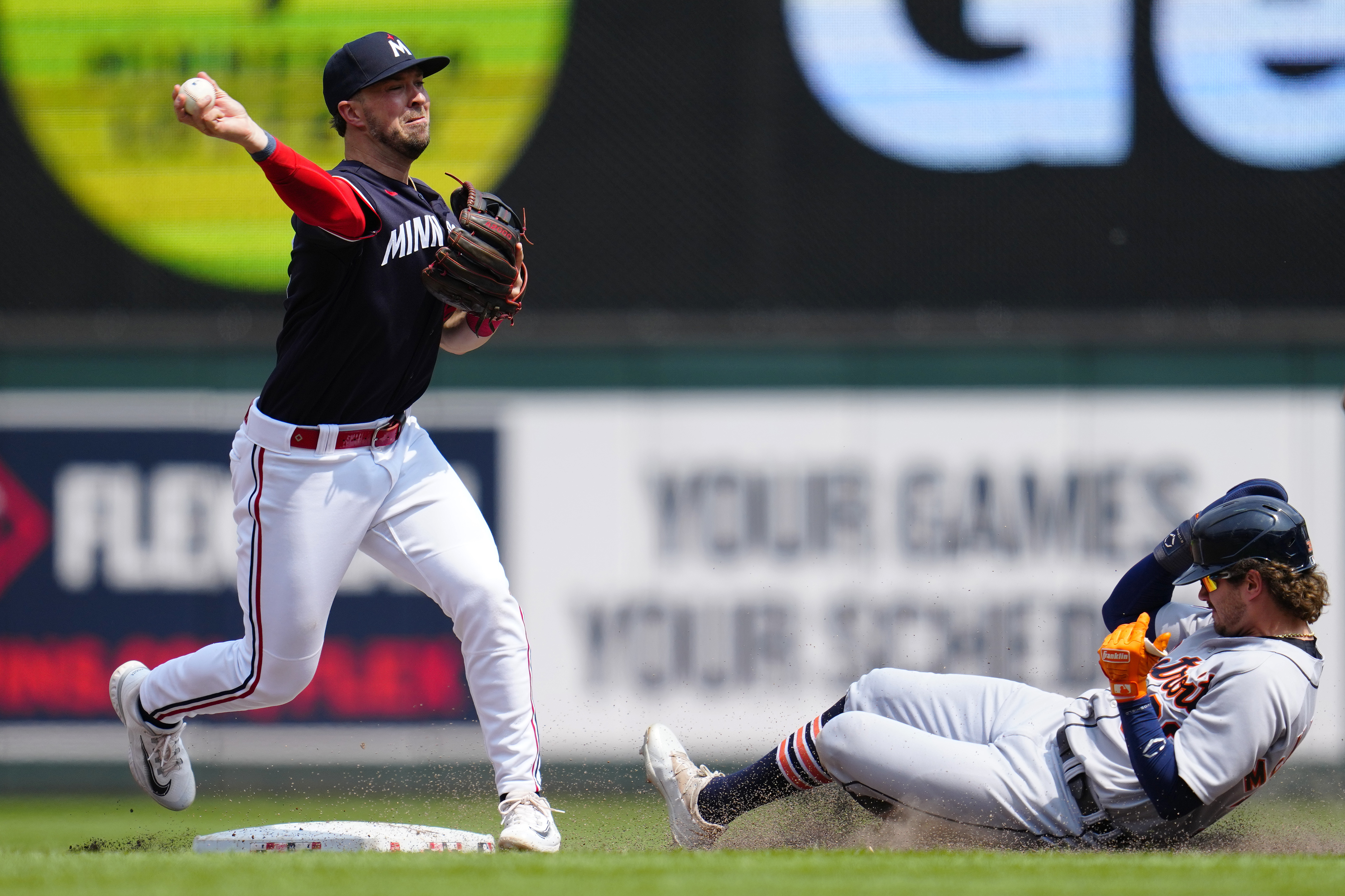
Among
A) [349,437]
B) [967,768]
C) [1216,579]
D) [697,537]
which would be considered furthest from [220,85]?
[1216,579]

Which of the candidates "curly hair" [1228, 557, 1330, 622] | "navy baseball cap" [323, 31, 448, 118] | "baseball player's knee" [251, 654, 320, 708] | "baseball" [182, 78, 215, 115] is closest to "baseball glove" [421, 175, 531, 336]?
"navy baseball cap" [323, 31, 448, 118]

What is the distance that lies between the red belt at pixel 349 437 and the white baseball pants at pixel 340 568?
0.4 inches

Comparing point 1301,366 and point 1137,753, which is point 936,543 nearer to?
point 1301,366

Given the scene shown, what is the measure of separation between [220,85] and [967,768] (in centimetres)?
495

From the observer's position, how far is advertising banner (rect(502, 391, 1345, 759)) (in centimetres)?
639

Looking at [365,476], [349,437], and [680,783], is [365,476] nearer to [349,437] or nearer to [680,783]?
[349,437]

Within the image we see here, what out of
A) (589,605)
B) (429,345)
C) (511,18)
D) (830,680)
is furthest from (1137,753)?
(511,18)

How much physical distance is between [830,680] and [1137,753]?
3.20m

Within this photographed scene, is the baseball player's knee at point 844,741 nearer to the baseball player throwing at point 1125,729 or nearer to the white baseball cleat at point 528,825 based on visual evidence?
the baseball player throwing at point 1125,729

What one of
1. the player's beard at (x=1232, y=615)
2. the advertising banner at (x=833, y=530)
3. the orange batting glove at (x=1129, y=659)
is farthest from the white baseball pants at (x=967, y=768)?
the advertising banner at (x=833, y=530)

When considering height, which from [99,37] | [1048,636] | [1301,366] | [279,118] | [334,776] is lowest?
[334,776]

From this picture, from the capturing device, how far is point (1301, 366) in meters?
6.57

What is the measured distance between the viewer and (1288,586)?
3.30 m

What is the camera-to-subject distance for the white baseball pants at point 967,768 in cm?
331
